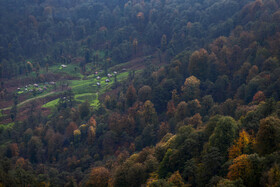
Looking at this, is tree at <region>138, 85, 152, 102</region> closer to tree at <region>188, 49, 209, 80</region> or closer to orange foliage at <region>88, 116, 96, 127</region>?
tree at <region>188, 49, 209, 80</region>

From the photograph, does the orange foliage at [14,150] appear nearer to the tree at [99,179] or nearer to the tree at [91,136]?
the tree at [91,136]

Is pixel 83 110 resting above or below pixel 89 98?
above

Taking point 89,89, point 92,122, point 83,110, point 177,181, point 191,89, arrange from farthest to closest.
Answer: point 89,89 < point 83,110 < point 92,122 < point 191,89 < point 177,181

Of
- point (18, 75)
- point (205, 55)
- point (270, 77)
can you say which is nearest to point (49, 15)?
point (18, 75)

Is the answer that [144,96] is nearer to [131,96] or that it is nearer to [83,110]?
[131,96]

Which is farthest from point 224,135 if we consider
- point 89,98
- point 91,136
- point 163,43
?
point 163,43

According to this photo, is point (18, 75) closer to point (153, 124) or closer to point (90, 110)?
point (90, 110)

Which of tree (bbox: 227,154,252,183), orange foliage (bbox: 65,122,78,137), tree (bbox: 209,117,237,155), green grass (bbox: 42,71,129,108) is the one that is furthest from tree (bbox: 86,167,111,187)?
green grass (bbox: 42,71,129,108)

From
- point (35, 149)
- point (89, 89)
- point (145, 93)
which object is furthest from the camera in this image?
point (89, 89)
